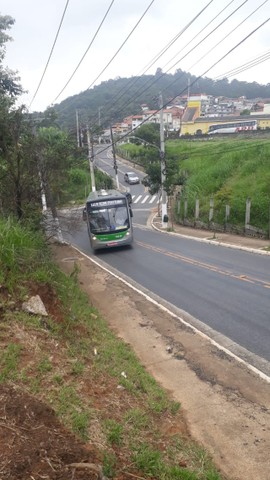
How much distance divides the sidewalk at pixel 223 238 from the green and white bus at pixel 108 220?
592cm

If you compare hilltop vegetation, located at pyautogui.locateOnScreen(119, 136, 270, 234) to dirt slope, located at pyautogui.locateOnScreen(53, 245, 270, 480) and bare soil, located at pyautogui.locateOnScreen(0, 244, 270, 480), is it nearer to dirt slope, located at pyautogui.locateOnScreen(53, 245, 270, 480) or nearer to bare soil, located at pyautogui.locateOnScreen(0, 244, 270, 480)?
dirt slope, located at pyautogui.locateOnScreen(53, 245, 270, 480)

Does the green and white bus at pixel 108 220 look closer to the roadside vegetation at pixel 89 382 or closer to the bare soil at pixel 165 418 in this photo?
the bare soil at pixel 165 418

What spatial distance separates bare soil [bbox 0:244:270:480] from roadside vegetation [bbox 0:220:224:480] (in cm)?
4

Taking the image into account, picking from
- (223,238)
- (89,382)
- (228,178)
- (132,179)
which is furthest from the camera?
(132,179)

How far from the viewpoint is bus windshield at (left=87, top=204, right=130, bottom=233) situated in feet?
75.4

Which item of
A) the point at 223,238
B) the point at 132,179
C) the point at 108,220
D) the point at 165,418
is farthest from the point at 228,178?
the point at 132,179

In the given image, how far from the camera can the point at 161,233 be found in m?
32.5

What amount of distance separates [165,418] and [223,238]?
21.1 metres

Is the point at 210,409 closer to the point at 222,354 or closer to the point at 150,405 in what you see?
the point at 150,405

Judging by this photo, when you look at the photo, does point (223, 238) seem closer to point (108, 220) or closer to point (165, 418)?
point (108, 220)

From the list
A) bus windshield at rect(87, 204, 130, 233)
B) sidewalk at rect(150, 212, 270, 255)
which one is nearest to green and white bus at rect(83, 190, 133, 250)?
bus windshield at rect(87, 204, 130, 233)

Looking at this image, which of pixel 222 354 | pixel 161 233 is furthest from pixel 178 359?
pixel 161 233

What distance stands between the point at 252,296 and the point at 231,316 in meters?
1.88

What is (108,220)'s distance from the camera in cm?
2309
